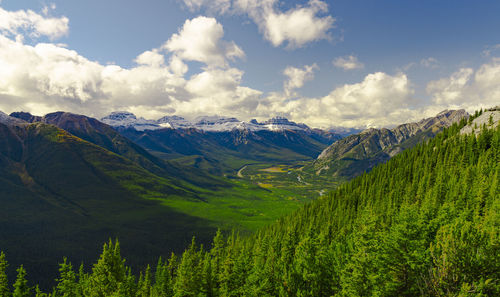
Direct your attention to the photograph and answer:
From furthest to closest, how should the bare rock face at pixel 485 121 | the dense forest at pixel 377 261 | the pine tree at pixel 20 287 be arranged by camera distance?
1. the bare rock face at pixel 485 121
2. the pine tree at pixel 20 287
3. the dense forest at pixel 377 261

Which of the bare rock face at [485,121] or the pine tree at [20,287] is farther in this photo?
A: the bare rock face at [485,121]

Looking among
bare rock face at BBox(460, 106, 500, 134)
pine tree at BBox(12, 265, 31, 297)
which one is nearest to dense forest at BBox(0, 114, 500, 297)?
pine tree at BBox(12, 265, 31, 297)

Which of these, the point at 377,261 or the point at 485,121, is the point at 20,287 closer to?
the point at 377,261

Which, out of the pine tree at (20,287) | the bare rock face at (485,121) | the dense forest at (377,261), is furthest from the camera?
the bare rock face at (485,121)

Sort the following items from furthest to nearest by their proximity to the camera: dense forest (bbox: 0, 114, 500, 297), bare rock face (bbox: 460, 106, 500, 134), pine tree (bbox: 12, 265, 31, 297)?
1. bare rock face (bbox: 460, 106, 500, 134)
2. pine tree (bbox: 12, 265, 31, 297)
3. dense forest (bbox: 0, 114, 500, 297)

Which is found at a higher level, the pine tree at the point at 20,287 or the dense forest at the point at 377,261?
the dense forest at the point at 377,261

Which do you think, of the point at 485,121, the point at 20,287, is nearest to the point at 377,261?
the point at 20,287

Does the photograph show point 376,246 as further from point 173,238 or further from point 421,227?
point 173,238

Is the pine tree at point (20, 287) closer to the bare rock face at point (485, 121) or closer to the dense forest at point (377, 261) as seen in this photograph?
the dense forest at point (377, 261)

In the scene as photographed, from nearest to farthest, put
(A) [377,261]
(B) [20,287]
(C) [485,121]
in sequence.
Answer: (A) [377,261], (B) [20,287], (C) [485,121]

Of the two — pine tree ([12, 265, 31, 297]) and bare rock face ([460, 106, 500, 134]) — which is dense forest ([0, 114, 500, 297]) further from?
bare rock face ([460, 106, 500, 134])

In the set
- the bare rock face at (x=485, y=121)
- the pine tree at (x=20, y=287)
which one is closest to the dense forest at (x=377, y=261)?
the pine tree at (x=20, y=287)

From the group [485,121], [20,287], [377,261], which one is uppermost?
[485,121]

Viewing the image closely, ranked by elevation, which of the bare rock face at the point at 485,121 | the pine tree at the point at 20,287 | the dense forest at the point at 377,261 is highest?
the bare rock face at the point at 485,121
